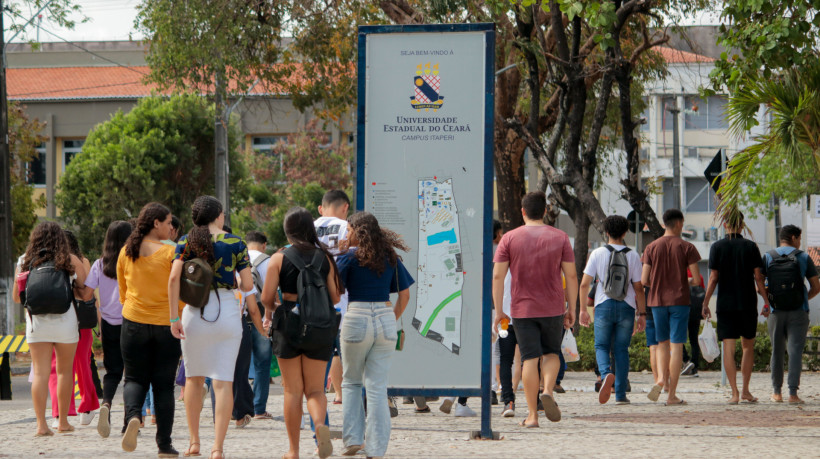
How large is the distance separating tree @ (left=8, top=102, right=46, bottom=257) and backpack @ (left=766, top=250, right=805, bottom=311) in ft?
81.1

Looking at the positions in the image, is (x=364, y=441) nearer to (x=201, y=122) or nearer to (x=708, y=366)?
(x=708, y=366)

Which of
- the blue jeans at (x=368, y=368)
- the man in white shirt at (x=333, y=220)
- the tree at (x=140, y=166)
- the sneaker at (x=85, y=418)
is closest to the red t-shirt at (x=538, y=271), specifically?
the man in white shirt at (x=333, y=220)

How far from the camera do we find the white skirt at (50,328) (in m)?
8.81

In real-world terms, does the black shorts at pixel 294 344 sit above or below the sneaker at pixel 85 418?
above

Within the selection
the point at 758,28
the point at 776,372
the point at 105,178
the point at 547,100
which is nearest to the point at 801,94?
the point at 758,28

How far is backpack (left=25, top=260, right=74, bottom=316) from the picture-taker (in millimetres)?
8719

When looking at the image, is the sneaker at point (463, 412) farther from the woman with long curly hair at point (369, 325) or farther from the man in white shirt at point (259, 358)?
the woman with long curly hair at point (369, 325)

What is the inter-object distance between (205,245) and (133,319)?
82 cm

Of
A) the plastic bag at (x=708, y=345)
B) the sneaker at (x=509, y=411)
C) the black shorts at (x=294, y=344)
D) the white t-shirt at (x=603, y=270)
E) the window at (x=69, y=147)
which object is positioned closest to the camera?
the black shorts at (x=294, y=344)

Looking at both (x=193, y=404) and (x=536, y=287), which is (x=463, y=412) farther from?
(x=193, y=404)

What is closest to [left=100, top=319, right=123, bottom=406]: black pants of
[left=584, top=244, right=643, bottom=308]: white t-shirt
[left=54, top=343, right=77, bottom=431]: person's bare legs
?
[left=54, top=343, right=77, bottom=431]: person's bare legs

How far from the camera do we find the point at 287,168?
49.2 meters

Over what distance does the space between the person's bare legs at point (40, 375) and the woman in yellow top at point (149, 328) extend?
57.4 inches

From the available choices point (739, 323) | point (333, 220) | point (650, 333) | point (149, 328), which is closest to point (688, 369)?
point (650, 333)
